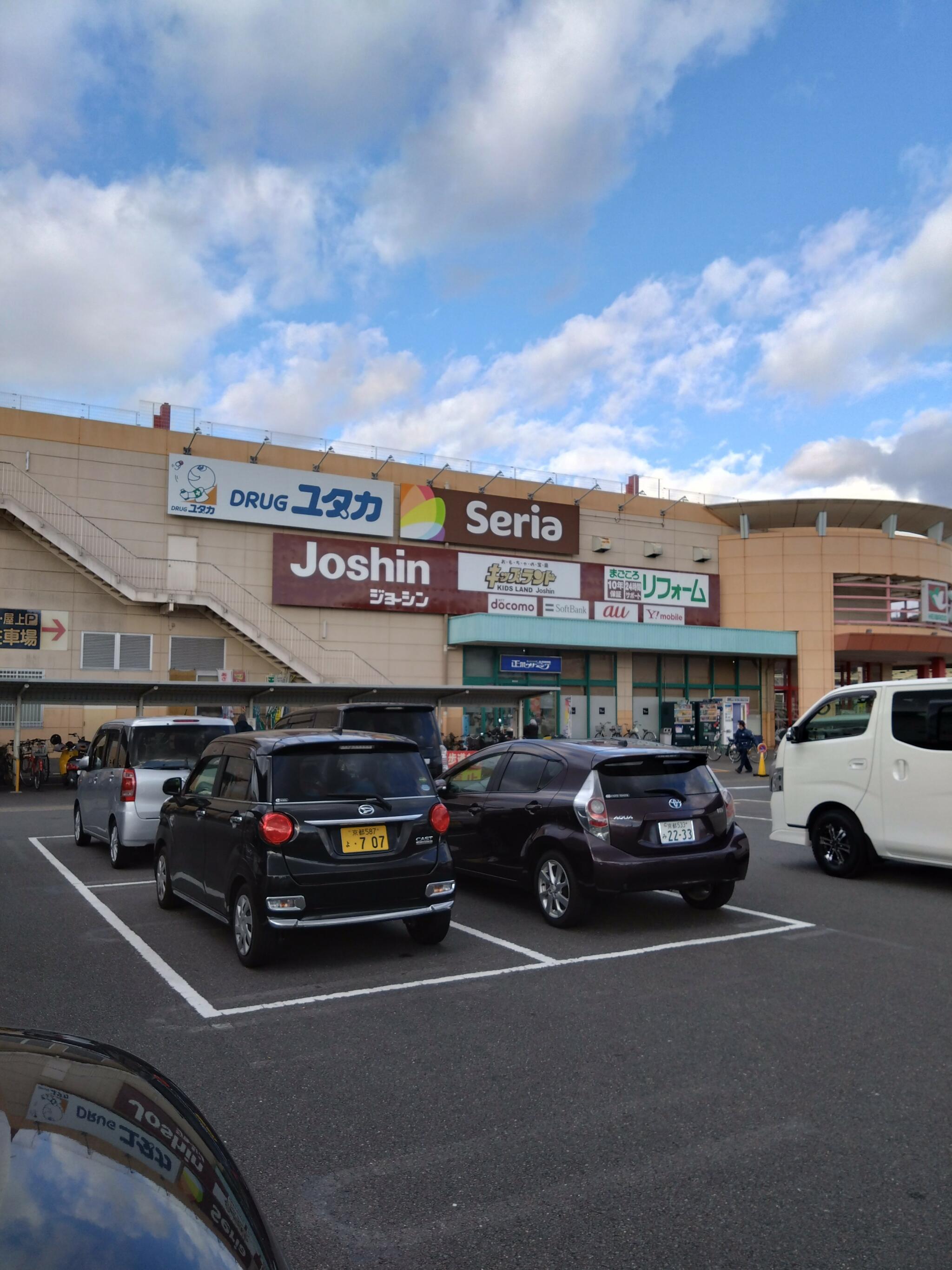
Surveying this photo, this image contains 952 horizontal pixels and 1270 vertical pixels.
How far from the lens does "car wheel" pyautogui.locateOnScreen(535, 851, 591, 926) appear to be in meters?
7.73

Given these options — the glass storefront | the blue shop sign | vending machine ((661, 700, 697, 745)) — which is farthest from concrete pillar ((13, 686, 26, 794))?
vending machine ((661, 700, 697, 745))

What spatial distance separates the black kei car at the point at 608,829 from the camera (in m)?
7.67

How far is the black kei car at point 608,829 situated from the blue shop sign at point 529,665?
27776mm

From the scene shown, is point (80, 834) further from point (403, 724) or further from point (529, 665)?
point (529, 665)

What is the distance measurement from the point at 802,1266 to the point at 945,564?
153 feet

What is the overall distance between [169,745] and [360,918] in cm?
577

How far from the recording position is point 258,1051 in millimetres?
5074

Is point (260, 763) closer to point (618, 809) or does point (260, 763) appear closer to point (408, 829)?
point (408, 829)

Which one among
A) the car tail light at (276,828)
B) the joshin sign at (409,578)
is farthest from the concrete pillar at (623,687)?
the car tail light at (276,828)

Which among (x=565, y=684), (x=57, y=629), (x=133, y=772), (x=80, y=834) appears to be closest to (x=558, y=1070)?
(x=133, y=772)

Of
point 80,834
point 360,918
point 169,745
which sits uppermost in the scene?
point 169,745

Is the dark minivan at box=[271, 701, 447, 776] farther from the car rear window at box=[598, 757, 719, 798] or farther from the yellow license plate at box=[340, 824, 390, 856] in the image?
the yellow license plate at box=[340, 824, 390, 856]

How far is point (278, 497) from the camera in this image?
32.9 meters

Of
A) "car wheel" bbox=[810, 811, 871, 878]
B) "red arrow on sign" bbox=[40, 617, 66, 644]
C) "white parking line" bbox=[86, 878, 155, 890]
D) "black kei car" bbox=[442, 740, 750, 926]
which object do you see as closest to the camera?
"black kei car" bbox=[442, 740, 750, 926]
